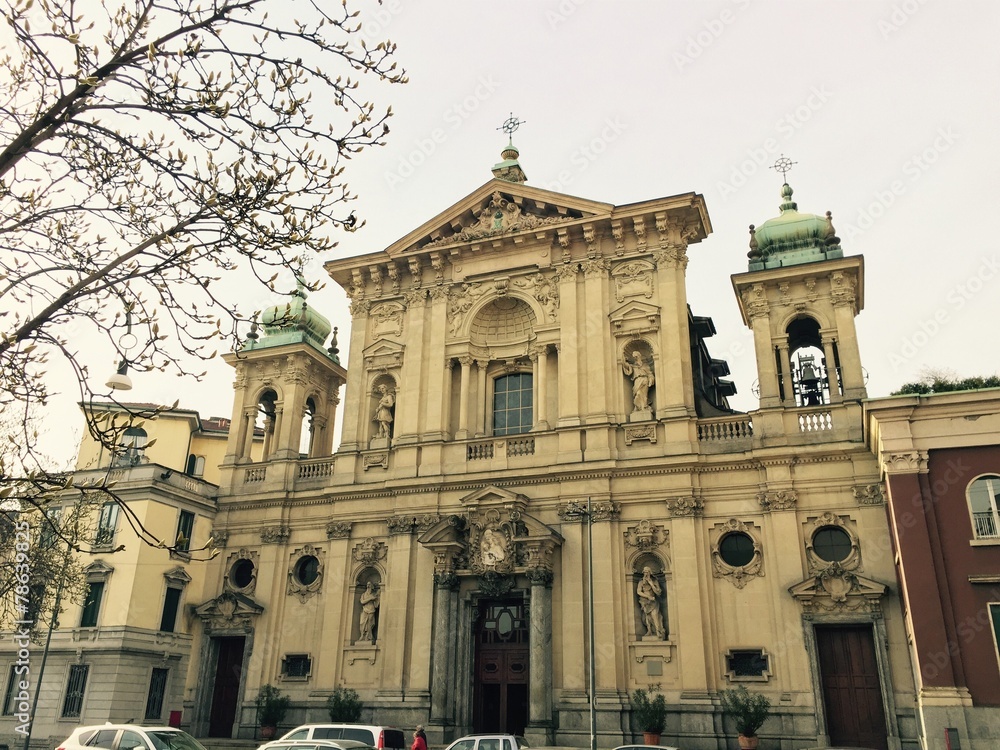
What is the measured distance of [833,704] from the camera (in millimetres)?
23109

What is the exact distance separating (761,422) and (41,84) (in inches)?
895

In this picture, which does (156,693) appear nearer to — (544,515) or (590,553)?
(544,515)

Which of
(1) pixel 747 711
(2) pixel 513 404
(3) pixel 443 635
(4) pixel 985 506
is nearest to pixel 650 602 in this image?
(1) pixel 747 711

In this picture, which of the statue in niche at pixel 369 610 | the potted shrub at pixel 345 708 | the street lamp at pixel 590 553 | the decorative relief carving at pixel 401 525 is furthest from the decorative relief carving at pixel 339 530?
the street lamp at pixel 590 553

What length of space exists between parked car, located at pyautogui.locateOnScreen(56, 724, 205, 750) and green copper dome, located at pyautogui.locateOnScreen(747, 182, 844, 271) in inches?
880

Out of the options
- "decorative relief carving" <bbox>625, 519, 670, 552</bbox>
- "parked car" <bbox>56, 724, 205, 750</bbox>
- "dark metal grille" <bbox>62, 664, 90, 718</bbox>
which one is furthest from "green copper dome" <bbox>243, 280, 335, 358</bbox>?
"parked car" <bbox>56, 724, 205, 750</bbox>

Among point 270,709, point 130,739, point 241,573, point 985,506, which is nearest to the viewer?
point 130,739

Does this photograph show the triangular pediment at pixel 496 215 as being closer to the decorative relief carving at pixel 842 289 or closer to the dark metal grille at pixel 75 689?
the decorative relief carving at pixel 842 289

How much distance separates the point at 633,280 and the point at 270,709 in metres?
19.6

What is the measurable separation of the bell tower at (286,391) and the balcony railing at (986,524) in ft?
78.4

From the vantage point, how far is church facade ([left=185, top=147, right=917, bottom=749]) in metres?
24.2

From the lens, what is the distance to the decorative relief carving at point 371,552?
2970cm

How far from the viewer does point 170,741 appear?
53.7 ft

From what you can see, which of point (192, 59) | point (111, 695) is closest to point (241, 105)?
point (192, 59)
